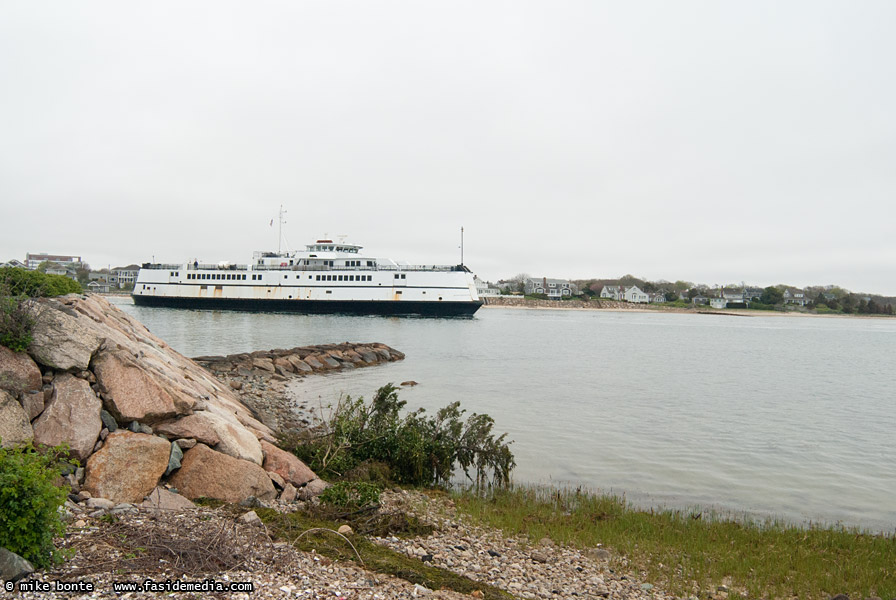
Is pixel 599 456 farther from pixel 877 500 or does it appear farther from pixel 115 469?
pixel 115 469

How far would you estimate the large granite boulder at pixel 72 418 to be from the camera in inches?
211

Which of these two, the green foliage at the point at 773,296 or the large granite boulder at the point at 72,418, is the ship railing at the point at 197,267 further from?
the green foliage at the point at 773,296

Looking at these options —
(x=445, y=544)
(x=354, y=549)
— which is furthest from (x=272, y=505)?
(x=445, y=544)

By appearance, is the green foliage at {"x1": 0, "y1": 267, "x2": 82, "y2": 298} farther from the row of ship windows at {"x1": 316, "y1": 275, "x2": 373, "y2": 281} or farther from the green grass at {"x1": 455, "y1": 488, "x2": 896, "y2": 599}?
the row of ship windows at {"x1": 316, "y1": 275, "x2": 373, "y2": 281}

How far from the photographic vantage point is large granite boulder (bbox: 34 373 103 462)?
17.6 ft

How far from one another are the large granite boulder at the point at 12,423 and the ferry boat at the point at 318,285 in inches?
2088

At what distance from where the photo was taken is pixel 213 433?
627cm

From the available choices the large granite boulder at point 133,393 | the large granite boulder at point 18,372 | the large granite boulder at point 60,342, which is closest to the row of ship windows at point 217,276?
the large granite boulder at point 60,342

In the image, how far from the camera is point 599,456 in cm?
1070

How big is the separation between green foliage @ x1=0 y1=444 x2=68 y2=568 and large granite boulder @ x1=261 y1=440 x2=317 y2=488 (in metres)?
2.94

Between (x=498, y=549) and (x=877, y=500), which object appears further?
(x=877, y=500)

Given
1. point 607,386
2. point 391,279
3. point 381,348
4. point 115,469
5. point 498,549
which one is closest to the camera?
point 115,469

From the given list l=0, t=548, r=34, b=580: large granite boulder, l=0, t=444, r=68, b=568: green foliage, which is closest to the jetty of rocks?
l=0, t=444, r=68, b=568: green foliage

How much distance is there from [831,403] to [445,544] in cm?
1780
